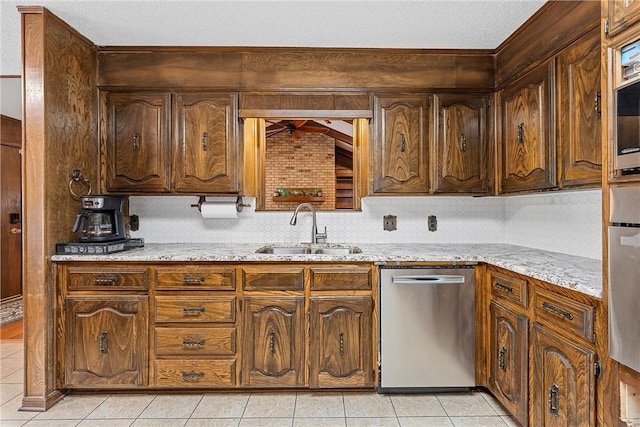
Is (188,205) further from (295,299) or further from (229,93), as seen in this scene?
(295,299)

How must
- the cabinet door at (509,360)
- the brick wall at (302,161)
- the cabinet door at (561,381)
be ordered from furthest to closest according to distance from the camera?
the brick wall at (302,161), the cabinet door at (509,360), the cabinet door at (561,381)

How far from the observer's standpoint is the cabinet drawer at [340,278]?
8.03 ft

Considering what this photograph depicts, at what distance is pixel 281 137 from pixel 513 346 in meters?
7.17

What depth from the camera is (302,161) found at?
8484mm

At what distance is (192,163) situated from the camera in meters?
2.77

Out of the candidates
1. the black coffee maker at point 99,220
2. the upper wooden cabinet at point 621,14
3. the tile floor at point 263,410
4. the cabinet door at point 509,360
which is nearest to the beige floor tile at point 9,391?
the tile floor at point 263,410

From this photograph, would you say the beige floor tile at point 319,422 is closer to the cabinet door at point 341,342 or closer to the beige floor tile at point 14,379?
the cabinet door at point 341,342

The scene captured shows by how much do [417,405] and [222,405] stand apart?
1169 millimetres

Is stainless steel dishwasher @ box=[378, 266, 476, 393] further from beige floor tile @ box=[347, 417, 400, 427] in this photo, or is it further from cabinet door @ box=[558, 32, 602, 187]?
cabinet door @ box=[558, 32, 602, 187]

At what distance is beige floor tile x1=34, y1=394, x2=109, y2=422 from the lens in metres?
2.23

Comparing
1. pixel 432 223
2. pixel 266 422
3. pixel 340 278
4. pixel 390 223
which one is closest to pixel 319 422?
pixel 266 422

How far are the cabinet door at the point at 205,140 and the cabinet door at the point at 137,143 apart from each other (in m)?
0.09

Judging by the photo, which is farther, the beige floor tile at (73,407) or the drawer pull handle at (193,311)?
the drawer pull handle at (193,311)

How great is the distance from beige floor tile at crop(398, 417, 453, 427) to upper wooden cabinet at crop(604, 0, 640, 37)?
1973mm
